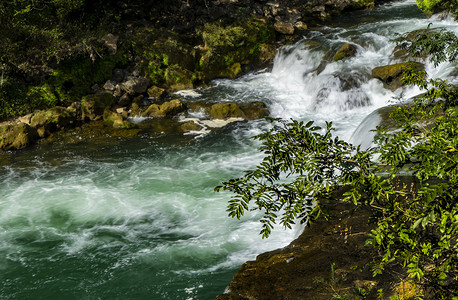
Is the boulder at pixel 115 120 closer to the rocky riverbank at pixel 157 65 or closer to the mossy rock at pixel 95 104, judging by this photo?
the rocky riverbank at pixel 157 65

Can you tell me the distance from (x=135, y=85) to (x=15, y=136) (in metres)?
5.33

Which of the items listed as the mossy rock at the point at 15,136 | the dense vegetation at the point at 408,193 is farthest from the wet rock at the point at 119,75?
the dense vegetation at the point at 408,193

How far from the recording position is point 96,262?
823 cm

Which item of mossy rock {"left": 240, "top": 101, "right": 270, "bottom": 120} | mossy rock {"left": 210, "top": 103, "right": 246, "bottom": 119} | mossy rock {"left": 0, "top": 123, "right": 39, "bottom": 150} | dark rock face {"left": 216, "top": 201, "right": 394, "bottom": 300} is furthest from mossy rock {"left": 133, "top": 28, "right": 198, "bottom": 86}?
dark rock face {"left": 216, "top": 201, "right": 394, "bottom": 300}

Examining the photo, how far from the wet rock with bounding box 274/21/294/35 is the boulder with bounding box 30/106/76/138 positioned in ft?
37.9

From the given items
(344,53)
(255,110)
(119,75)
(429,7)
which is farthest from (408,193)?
(429,7)

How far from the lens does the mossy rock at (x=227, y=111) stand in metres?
15.5

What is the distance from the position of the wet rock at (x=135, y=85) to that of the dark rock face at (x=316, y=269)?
12.6 metres

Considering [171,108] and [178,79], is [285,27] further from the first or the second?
[171,108]

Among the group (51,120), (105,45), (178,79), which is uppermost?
(105,45)

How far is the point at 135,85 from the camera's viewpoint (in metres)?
17.5

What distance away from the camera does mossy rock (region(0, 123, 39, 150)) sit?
14.0 m

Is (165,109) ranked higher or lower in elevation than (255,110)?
higher

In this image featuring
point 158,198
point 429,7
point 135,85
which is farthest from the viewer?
point 429,7
